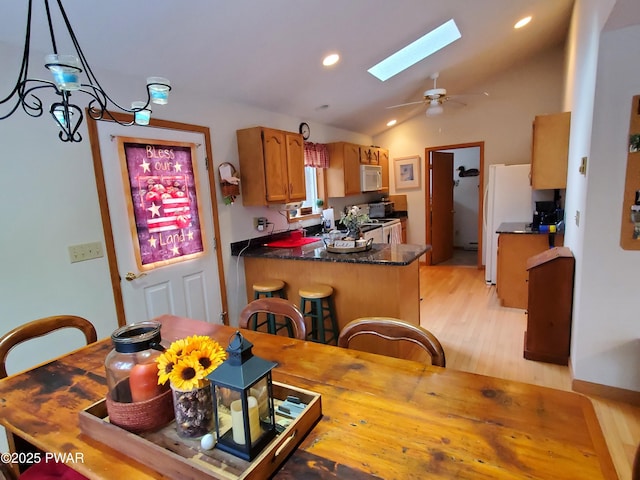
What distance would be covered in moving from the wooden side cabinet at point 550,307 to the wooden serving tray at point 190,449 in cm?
235

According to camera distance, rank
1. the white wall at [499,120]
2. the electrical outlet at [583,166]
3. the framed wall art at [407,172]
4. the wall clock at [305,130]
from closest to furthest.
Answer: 1. the electrical outlet at [583,166]
2. the wall clock at [305,130]
3. the white wall at [499,120]
4. the framed wall art at [407,172]

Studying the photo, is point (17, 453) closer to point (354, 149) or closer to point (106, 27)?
point (106, 27)

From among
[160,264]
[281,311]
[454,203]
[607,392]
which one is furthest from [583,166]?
[454,203]

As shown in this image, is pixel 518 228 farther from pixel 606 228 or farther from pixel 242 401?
pixel 242 401

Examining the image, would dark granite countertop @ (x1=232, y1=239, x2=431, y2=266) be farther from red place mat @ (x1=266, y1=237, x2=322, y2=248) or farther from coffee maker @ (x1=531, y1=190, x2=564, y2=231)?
coffee maker @ (x1=531, y1=190, x2=564, y2=231)

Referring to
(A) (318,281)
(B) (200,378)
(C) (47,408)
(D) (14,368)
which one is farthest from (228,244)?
(B) (200,378)

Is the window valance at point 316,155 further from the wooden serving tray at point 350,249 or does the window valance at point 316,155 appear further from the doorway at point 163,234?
the wooden serving tray at point 350,249

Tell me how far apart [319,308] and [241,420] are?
184cm

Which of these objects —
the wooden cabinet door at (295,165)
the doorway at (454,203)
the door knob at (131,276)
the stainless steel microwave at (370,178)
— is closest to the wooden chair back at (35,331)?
the door knob at (131,276)

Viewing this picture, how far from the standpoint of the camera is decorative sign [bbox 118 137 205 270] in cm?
242

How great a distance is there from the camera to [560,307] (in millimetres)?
2572

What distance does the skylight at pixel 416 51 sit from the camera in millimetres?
3380

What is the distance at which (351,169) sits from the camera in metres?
4.80

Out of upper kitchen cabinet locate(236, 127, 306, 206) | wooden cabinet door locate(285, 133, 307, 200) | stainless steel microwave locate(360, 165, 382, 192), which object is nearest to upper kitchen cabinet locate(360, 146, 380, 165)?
stainless steel microwave locate(360, 165, 382, 192)
